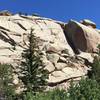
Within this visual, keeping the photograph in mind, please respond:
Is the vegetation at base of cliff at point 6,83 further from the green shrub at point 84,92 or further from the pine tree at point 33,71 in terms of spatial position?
the green shrub at point 84,92

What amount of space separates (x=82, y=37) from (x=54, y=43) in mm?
6624

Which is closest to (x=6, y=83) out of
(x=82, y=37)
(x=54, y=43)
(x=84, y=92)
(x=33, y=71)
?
(x=33, y=71)

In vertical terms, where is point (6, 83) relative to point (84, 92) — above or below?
above

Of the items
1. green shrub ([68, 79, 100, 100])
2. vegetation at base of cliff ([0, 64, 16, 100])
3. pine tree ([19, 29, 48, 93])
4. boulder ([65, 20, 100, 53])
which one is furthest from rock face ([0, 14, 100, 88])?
green shrub ([68, 79, 100, 100])

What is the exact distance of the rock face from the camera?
281 feet

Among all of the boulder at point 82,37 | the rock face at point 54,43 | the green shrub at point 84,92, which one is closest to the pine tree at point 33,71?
the rock face at point 54,43

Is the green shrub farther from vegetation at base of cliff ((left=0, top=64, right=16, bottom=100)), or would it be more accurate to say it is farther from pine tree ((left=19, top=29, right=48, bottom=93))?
pine tree ((left=19, top=29, right=48, bottom=93))

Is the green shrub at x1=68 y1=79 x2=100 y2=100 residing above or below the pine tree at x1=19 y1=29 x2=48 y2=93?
below

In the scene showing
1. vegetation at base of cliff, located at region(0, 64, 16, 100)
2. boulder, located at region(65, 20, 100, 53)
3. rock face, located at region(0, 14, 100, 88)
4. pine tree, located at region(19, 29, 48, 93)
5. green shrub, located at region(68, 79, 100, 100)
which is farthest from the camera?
boulder, located at region(65, 20, 100, 53)

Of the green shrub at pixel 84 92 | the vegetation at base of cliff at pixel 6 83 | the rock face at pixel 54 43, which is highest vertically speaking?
the rock face at pixel 54 43

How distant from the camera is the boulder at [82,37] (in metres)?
98.6

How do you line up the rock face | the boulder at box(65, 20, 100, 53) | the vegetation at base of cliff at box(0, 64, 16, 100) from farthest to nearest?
the boulder at box(65, 20, 100, 53)
the rock face
the vegetation at base of cliff at box(0, 64, 16, 100)

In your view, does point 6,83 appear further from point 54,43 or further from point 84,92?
point 84,92

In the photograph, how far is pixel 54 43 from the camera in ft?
319
